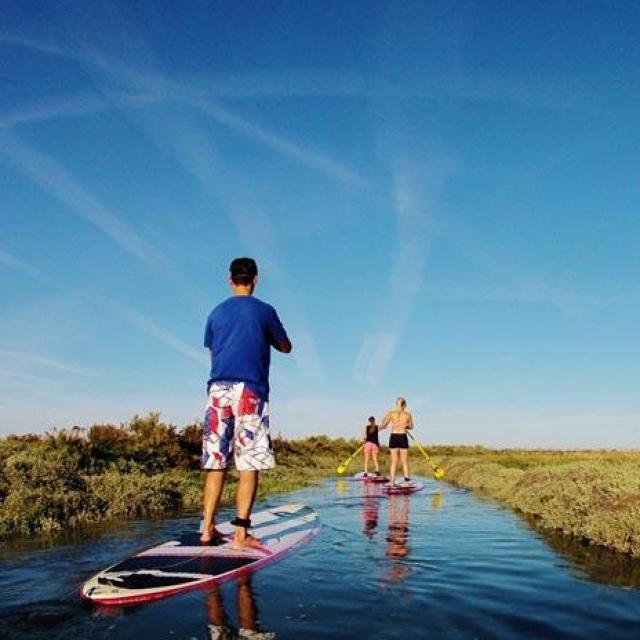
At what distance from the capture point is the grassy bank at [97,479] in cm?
1134

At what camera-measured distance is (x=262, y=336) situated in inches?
292

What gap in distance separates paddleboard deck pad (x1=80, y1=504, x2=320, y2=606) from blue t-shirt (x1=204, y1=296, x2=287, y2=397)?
1.75 metres

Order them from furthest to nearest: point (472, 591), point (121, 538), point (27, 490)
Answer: point (27, 490) → point (121, 538) → point (472, 591)

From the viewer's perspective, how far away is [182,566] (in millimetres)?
6340

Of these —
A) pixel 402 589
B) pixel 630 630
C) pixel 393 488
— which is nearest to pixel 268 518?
pixel 402 589

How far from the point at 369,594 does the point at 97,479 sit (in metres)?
9.71

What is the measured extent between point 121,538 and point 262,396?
13.0 ft

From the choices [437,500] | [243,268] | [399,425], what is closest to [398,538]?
[243,268]

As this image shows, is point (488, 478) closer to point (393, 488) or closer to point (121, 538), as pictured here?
point (393, 488)

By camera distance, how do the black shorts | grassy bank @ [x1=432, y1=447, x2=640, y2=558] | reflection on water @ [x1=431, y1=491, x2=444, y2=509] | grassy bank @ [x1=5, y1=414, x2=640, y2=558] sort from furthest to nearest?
the black shorts < reflection on water @ [x1=431, y1=491, x2=444, y2=509] < grassy bank @ [x1=5, y1=414, x2=640, y2=558] < grassy bank @ [x1=432, y1=447, x2=640, y2=558]

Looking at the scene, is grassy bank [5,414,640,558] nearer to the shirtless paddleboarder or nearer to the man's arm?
the shirtless paddleboarder

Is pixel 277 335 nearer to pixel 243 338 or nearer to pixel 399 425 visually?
pixel 243 338

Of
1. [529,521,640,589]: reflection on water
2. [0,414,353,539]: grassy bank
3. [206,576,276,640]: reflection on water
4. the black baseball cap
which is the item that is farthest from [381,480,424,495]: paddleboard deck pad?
[206,576,276,640]: reflection on water

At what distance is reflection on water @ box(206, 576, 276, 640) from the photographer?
4492 mm
